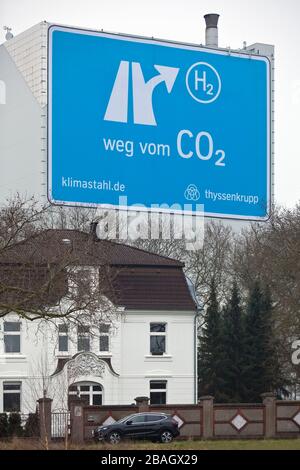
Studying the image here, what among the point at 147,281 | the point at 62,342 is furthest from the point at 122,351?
the point at 147,281

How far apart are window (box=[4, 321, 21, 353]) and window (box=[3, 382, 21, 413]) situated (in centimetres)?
155

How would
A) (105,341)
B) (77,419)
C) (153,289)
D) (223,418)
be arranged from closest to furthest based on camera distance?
1. (77,419)
2. (223,418)
3. (105,341)
4. (153,289)

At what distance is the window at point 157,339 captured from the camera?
5403cm

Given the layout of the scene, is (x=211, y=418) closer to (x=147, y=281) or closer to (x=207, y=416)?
(x=207, y=416)

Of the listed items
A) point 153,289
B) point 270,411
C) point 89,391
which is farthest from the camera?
point 153,289

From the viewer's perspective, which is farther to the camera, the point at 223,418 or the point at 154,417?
the point at 223,418

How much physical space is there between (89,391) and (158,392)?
10.9ft

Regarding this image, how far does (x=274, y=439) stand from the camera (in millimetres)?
44719

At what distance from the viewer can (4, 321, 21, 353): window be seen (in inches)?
2060

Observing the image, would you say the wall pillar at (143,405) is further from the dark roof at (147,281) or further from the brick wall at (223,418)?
the dark roof at (147,281)

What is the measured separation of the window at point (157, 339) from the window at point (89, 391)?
323 centimetres

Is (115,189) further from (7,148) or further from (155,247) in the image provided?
(155,247)

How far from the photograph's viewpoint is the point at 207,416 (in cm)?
4544

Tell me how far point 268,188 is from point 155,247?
21.8 metres
